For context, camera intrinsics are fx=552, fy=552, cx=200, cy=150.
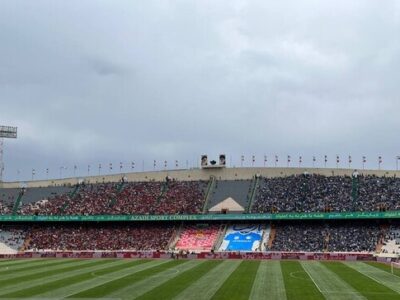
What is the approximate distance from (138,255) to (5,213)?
37113mm

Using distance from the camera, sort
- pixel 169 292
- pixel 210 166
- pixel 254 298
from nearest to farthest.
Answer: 1. pixel 254 298
2. pixel 169 292
3. pixel 210 166

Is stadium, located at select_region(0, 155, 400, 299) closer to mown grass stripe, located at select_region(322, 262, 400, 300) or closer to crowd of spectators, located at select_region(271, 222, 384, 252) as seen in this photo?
crowd of spectators, located at select_region(271, 222, 384, 252)

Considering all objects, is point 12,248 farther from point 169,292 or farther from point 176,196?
point 169,292

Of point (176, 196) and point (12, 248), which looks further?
point (176, 196)

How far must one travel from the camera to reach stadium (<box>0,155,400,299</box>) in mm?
59906

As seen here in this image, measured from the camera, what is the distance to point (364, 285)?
44344 mm

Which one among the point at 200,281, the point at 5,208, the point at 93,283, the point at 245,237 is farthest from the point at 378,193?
the point at 5,208

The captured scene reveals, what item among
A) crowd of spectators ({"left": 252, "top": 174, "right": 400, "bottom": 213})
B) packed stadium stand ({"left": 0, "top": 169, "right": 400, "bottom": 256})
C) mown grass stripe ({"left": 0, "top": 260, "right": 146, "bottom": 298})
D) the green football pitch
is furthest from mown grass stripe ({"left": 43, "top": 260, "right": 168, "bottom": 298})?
crowd of spectators ({"left": 252, "top": 174, "right": 400, "bottom": 213})

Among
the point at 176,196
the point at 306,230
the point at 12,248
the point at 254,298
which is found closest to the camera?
the point at 254,298

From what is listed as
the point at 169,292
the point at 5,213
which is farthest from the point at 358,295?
the point at 5,213

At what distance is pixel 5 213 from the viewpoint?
106 meters

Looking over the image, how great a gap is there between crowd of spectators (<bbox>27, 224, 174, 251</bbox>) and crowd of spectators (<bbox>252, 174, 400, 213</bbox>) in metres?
17.7

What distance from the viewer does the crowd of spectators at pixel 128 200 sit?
10119 centimetres

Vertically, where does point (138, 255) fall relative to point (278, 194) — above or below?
below
